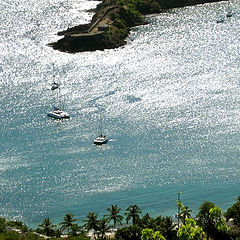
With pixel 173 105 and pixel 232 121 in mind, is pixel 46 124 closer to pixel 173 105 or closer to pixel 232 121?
pixel 173 105

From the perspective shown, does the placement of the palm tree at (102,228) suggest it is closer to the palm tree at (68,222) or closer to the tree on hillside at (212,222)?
the palm tree at (68,222)

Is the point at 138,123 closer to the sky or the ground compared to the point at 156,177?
closer to the sky

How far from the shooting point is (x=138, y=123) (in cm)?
14450

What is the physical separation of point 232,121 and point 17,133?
45913mm

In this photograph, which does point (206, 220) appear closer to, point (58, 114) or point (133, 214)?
point (133, 214)

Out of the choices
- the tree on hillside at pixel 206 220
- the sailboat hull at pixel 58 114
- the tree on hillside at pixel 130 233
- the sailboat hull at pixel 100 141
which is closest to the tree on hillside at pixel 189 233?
the tree on hillside at pixel 206 220

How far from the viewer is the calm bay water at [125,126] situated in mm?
118562

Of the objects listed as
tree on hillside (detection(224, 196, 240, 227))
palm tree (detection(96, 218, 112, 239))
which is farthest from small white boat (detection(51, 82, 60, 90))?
tree on hillside (detection(224, 196, 240, 227))

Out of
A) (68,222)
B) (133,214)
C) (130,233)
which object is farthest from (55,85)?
(130,233)

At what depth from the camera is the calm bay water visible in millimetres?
118562

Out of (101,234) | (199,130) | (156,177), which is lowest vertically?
(101,234)

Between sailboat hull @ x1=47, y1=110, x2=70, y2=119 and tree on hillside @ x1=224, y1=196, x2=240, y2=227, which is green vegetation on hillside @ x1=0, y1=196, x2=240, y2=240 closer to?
tree on hillside @ x1=224, y1=196, x2=240, y2=227

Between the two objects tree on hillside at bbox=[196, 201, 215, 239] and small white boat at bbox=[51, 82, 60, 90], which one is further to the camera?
small white boat at bbox=[51, 82, 60, 90]

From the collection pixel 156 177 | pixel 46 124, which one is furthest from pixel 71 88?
pixel 156 177
